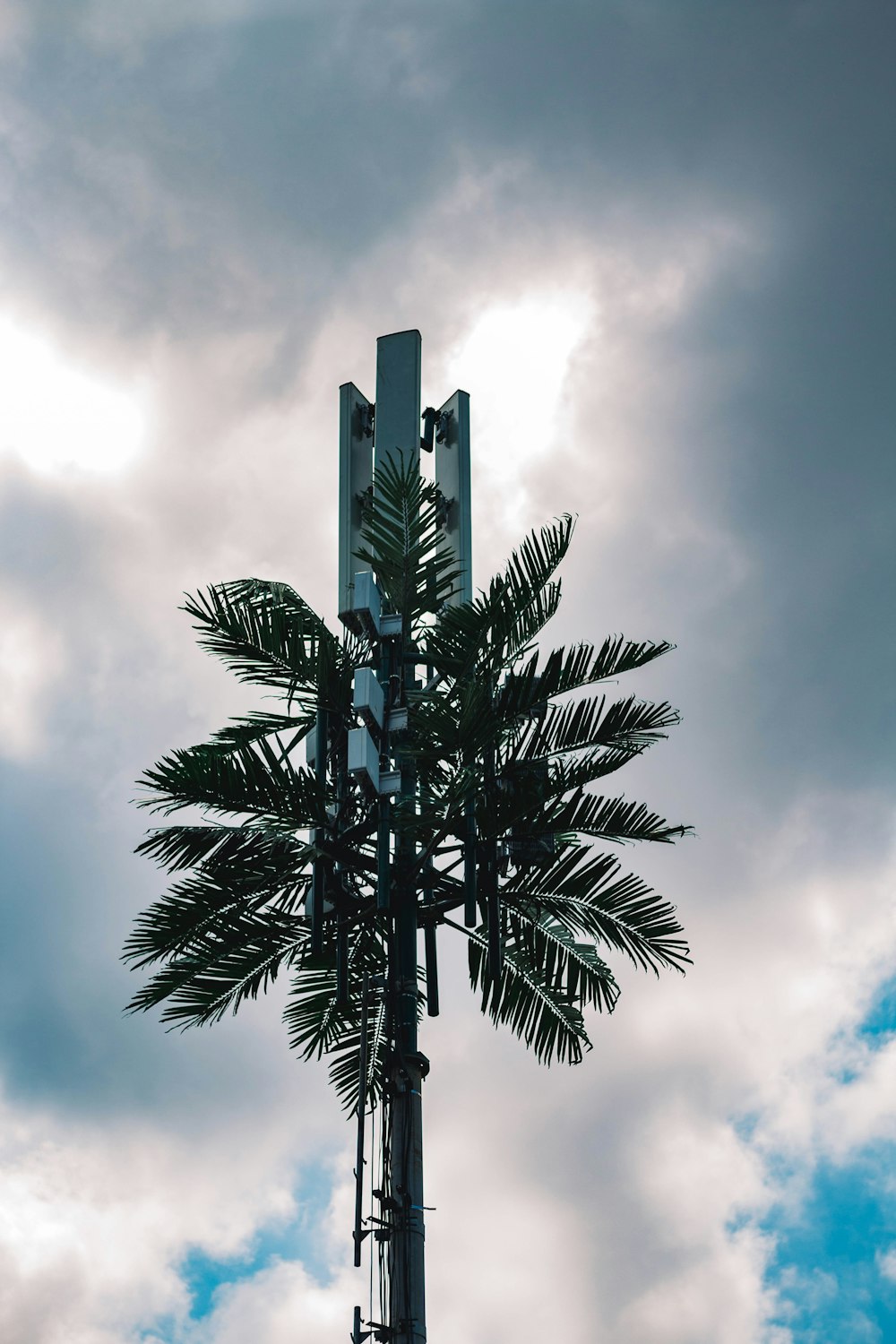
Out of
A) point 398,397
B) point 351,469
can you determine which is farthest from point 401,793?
point 398,397

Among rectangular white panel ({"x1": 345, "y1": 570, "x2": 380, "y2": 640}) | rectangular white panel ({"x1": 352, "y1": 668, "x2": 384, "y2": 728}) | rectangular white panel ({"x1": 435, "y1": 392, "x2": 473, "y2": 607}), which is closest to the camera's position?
rectangular white panel ({"x1": 352, "y1": 668, "x2": 384, "y2": 728})

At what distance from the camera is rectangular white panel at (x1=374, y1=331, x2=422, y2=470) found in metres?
13.0

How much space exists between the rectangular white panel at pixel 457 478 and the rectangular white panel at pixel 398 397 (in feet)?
1.05

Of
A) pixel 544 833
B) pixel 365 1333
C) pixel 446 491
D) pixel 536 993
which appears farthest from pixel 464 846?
pixel 446 491

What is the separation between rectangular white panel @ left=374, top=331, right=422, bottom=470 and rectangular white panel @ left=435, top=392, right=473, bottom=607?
1.05 ft

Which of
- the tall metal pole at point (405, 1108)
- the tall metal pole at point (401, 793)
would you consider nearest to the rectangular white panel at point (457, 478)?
the tall metal pole at point (401, 793)

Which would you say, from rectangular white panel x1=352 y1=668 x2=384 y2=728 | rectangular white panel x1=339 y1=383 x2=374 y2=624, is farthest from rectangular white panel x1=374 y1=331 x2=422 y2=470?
rectangular white panel x1=352 y1=668 x2=384 y2=728

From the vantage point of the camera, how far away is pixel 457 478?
511 inches

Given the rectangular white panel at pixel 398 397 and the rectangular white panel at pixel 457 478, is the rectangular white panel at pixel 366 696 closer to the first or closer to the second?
the rectangular white panel at pixel 457 478

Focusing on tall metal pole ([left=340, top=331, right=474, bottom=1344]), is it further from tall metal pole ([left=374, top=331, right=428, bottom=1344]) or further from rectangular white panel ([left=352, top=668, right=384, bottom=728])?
rectangular white panel ([left=352, top=668, right=384, bottom=728])

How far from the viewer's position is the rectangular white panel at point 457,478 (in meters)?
12.4

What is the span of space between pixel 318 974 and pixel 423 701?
2.47 metres

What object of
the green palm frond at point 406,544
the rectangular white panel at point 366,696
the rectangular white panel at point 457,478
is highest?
the rectangular white panel at point 457,478

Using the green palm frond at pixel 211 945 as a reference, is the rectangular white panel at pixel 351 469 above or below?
above
